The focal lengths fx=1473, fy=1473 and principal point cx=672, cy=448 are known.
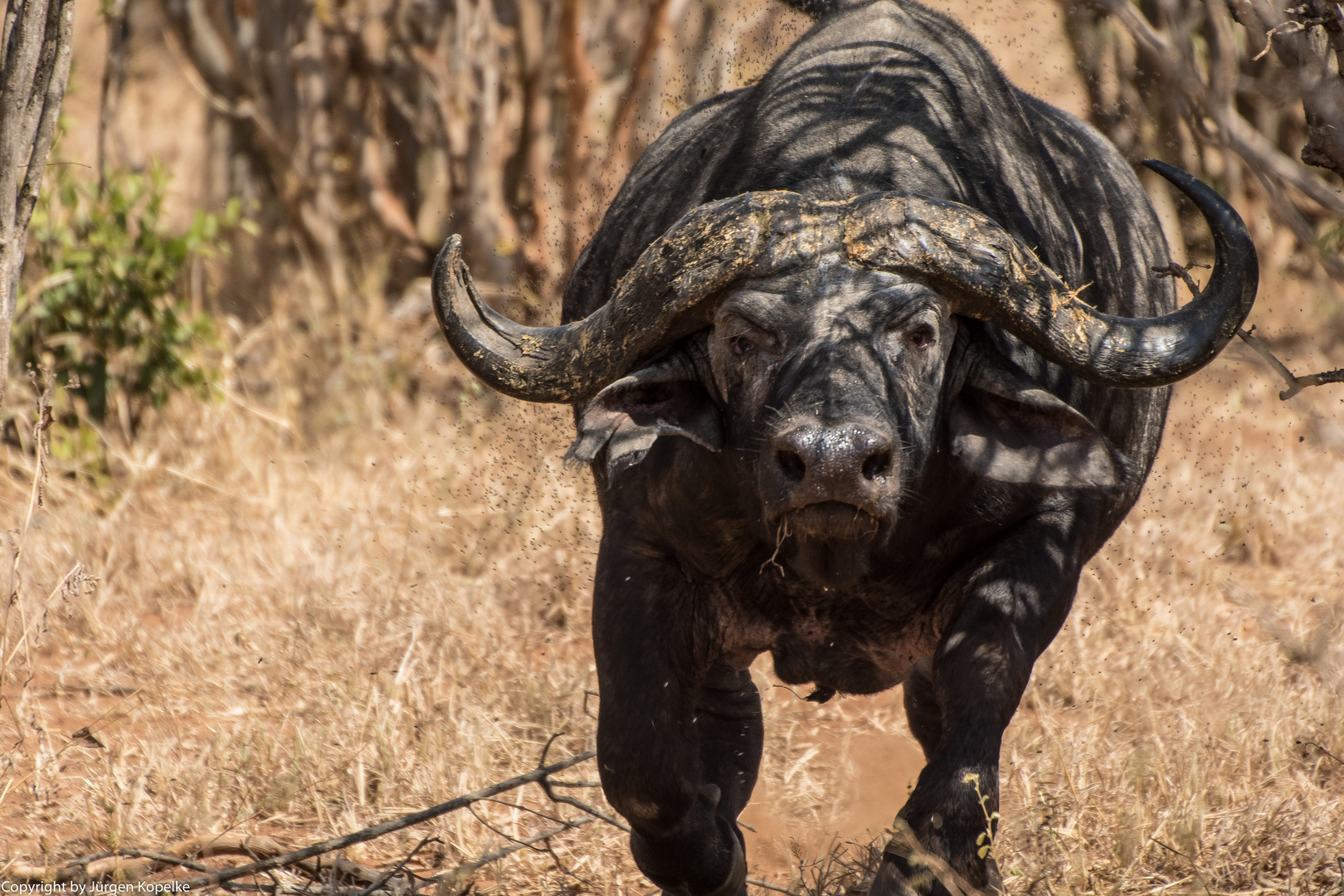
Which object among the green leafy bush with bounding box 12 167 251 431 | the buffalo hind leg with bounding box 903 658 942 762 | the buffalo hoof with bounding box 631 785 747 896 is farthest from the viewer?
the green leafy bush with bounding box 12 167 251 431

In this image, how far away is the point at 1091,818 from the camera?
12.2 feet

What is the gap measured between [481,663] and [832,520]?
2173 millimetres

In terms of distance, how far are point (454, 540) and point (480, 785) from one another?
1.89 m

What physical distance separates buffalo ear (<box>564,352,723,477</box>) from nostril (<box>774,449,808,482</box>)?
0.32m

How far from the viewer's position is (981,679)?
308 centimetres

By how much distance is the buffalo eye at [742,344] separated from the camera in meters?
3.16

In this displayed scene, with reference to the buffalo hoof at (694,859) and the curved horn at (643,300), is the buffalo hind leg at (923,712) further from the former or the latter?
the curved horn at (643,300)

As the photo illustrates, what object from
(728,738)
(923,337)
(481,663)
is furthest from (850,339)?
(481,663)

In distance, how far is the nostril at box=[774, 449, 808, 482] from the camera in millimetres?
2820

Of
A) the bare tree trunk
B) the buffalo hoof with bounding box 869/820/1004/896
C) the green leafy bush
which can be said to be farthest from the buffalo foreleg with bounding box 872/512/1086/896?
the green leafy bush

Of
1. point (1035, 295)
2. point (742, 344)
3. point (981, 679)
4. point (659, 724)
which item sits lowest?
point (659, 724)

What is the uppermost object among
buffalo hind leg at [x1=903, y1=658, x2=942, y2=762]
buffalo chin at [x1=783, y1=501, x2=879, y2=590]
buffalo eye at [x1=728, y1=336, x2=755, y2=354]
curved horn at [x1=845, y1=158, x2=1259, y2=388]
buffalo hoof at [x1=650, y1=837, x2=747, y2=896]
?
curved horn at [x1=845, y1=158, x2=1259, y2=388]

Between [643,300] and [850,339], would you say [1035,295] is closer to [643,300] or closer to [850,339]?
[850,339]

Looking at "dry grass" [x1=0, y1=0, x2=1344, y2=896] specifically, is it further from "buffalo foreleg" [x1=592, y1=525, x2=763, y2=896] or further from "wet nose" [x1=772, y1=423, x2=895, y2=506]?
"wet nose" [x1=772, y1=423, x2=895, y2=506]
